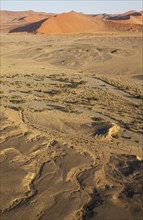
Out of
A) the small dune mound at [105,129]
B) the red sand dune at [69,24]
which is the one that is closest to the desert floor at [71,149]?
the small dune mound at [105,129]

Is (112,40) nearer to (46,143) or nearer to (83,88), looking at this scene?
(83,88)

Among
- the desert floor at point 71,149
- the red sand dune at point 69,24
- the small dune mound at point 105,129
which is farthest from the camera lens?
the red sand dune at point 69,24

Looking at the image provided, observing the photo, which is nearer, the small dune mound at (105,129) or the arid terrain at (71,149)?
the arid terrain at (71,149)

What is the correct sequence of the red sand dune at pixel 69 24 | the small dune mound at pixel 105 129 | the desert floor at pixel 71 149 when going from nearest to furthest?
1. the desert floor at pixel 71 149
2. the small dune mound at pixel 105 129
3. the red sand dune at pixel 69 24

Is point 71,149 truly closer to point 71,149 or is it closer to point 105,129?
point 71,149

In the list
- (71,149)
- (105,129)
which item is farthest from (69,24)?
(71,149)

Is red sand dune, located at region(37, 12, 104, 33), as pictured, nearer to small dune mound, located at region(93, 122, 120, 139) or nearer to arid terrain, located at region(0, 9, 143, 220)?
arid terrain, located at region(0, 9, 143, 220)

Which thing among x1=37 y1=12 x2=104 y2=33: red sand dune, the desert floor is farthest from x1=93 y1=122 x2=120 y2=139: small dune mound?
x1=37 y1=12 x2=104 y2=33: red sand dune

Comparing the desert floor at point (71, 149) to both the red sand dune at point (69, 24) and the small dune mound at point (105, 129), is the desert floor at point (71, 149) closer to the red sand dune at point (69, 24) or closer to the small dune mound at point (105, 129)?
the small dune mound at point (105, 129)
